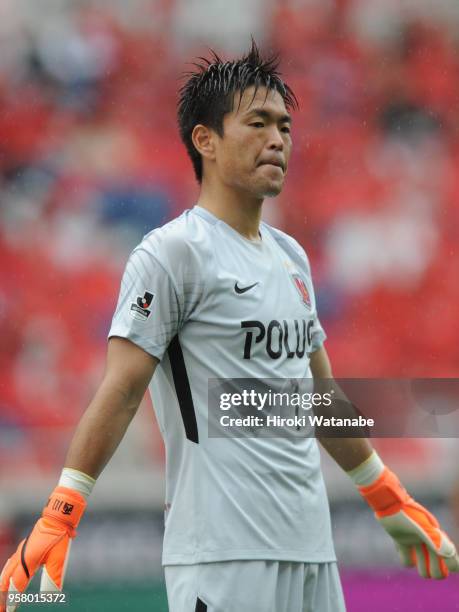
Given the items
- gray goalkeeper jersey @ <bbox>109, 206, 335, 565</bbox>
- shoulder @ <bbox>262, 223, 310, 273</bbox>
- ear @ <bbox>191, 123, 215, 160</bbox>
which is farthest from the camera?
shoulder @ <bbox>262, 223, 310, 273</bbox>

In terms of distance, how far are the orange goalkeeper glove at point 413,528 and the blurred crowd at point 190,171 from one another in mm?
4241

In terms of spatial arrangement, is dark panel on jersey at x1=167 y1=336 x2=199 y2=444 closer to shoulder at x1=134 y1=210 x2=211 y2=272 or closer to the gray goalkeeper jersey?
the gray goalkeeper jersey

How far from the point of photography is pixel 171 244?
2818 mm

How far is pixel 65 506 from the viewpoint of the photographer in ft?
8.67

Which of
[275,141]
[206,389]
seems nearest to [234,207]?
[275,141]

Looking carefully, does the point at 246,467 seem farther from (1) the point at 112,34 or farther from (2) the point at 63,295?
(1) the point at 112,34

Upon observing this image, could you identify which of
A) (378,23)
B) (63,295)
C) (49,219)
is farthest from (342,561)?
(378,23)

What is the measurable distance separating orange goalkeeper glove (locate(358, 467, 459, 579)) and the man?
41cm

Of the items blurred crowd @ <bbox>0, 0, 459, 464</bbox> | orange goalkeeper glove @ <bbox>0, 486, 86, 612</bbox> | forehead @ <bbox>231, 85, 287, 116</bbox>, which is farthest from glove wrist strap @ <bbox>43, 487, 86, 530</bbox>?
blurred crowd @ <bbox>0, 0, 459, 464</bbox>

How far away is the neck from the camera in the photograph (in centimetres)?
308

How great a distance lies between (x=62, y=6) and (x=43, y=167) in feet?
4.03

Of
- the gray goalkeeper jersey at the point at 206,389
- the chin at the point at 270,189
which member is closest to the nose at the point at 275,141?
the chin at the point at 270,189

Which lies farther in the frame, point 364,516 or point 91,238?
point 91,238

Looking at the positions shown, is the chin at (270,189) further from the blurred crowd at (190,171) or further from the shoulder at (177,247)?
the blurred crowd at (190,171)
